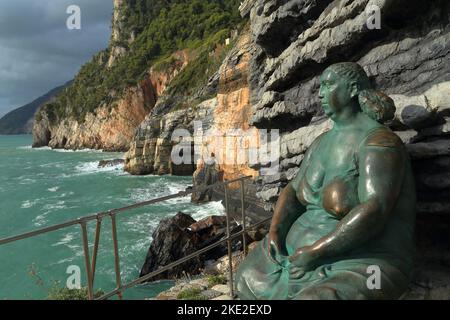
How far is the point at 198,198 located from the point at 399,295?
19.0m

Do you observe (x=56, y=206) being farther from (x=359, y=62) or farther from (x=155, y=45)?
(x=155, y=45)

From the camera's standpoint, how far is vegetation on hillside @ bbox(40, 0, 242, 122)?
41.3 meters

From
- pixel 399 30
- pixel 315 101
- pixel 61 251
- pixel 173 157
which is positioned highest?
pixel 399 30

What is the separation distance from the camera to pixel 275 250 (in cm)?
301

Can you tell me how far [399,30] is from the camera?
11.8ft

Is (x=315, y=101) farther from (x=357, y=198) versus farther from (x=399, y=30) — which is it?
(x=357, y=198)

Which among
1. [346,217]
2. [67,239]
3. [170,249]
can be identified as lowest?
[67,239]

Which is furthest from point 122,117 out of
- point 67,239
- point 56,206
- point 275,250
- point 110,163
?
point 275,250

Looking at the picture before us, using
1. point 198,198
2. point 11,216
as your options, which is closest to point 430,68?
point 198,198

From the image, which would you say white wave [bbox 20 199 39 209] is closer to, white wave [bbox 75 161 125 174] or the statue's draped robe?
white wave [bbox 75 161 125 174]

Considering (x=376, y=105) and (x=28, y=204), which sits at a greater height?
(x=376, y=105)

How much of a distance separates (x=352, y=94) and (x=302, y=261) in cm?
122

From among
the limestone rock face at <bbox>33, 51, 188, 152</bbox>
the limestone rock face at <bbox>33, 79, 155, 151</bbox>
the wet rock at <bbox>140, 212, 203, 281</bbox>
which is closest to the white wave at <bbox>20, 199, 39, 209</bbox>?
the wet rock at <bbox>140, 212, 203, 281</bbox>
